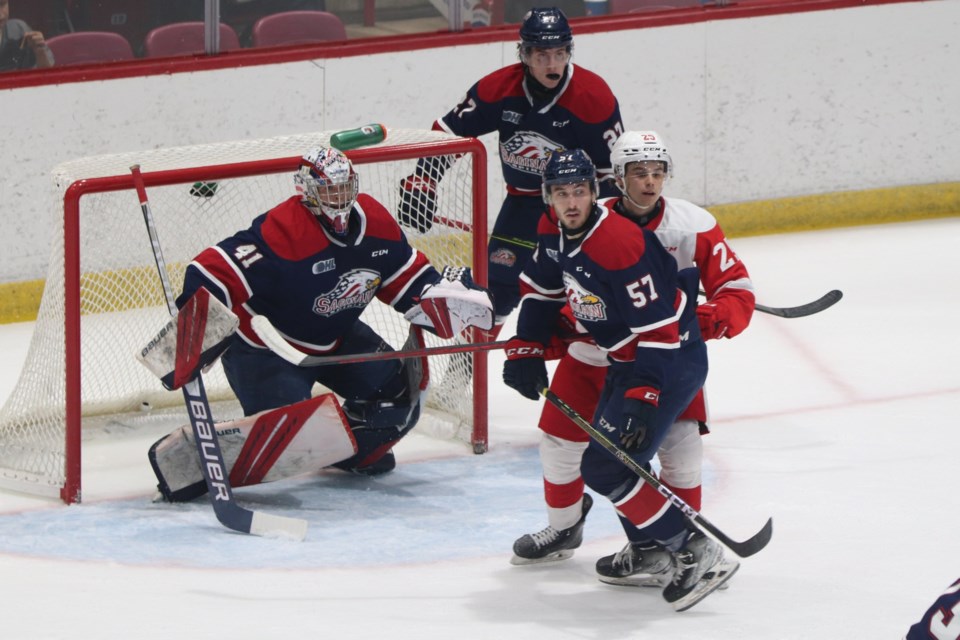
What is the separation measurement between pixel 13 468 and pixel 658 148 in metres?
1.91

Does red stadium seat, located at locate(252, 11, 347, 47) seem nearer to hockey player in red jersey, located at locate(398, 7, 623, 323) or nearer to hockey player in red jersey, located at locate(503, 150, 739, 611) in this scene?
hockey player in red jersey, located at locate(398, 7, 623, 323)

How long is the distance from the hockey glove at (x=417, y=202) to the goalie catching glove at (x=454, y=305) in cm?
45

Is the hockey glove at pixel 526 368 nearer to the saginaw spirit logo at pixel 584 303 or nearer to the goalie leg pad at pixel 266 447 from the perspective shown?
the saginaw spirit logo at pixel 584 303

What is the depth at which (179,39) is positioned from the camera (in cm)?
561

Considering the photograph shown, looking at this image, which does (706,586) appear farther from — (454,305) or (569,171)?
(454,305)

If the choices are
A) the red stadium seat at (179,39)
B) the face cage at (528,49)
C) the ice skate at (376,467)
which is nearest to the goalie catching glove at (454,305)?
the ice skate at (376,467)

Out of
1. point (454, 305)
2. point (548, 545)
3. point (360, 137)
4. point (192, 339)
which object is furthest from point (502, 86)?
point (548, 545)

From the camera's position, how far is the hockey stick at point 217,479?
3.79 metres

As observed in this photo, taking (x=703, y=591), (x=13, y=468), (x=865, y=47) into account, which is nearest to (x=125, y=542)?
(x=13, y=468)

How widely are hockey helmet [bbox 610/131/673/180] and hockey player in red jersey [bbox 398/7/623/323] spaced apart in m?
1.11

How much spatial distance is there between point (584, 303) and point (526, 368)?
9.6 inches

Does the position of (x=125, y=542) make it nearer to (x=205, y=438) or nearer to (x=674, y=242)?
(x=205, y=438)

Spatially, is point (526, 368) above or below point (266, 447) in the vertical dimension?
above

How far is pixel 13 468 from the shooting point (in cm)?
414
